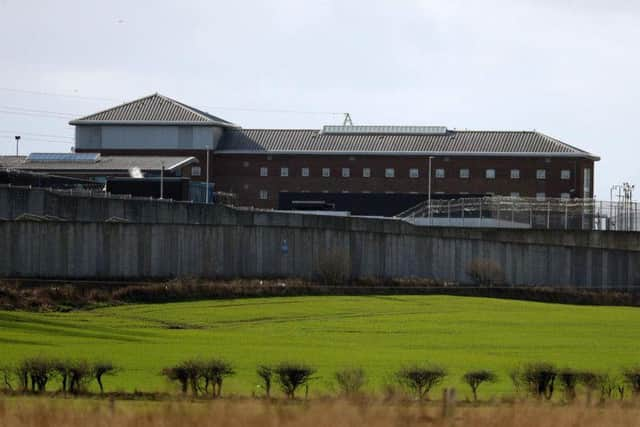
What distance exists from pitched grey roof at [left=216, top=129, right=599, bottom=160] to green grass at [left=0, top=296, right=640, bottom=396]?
69.5 m

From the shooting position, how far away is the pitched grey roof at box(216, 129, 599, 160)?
428 feet

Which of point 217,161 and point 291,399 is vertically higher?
point 217,161

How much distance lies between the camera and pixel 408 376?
28.9 m

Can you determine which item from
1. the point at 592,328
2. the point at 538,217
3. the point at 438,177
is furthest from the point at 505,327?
the point at 438,177

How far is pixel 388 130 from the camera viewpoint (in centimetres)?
13612

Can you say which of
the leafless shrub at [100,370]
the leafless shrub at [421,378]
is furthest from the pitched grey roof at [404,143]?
the leafless shrub at [100,370]

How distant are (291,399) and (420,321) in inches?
890

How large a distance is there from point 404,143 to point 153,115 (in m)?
22.1

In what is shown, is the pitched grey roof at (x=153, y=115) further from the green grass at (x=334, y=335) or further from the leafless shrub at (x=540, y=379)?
the leafless shrub at (x=540, y=379)

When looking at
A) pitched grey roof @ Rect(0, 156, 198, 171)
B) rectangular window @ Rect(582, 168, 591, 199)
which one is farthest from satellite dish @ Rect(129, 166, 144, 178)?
rectangular window @ Rect(582, 168, 591, 199)

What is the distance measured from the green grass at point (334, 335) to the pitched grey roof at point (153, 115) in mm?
72028

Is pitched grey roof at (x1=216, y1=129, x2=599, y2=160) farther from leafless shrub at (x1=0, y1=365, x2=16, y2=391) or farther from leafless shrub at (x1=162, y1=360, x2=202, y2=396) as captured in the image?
leafless shrub at (x1=162, y1=360, x2=202, y2=396)

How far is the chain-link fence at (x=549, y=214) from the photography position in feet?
269

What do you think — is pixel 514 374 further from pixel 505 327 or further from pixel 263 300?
pixel 263 300
